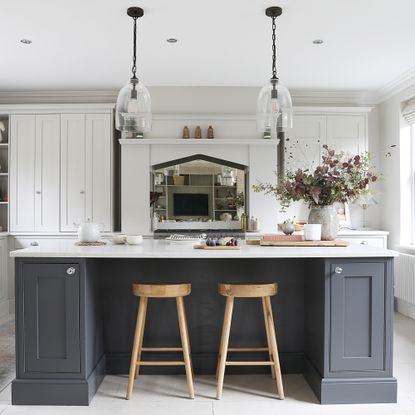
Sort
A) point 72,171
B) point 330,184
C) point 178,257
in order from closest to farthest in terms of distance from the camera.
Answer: point 178,257 → point 330,184 → point 72,171

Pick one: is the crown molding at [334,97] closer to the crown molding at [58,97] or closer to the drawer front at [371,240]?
the drawer front at [371,240]

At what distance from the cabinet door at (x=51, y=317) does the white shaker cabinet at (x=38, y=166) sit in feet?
9.40

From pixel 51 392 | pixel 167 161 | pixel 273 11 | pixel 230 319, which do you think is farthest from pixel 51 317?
pixel 167 161

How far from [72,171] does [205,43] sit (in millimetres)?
2370

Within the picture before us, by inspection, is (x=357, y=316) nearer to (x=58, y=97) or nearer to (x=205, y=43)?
(x=205, y=43)

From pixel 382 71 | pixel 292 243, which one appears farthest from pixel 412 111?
pixel 292 243

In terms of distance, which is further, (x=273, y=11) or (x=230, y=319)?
(x=273, y=11)

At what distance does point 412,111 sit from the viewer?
521 centimetres

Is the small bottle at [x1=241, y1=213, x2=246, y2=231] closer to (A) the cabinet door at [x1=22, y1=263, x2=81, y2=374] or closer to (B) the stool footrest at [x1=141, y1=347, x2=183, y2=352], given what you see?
(B) the stool footrest at [x1=141, y1=347, x2=183, y2=352]

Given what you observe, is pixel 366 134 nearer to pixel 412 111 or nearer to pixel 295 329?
pixel 412 111

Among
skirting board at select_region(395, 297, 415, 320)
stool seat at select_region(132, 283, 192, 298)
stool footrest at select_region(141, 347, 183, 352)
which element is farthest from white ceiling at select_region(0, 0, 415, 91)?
skirting board at select_region(395, 297, 415, 320)

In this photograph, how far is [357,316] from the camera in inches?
114

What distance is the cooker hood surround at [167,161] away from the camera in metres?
5.61

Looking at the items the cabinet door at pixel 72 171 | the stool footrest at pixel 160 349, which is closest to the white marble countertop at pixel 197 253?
the stool footrest at pixel 160 349
